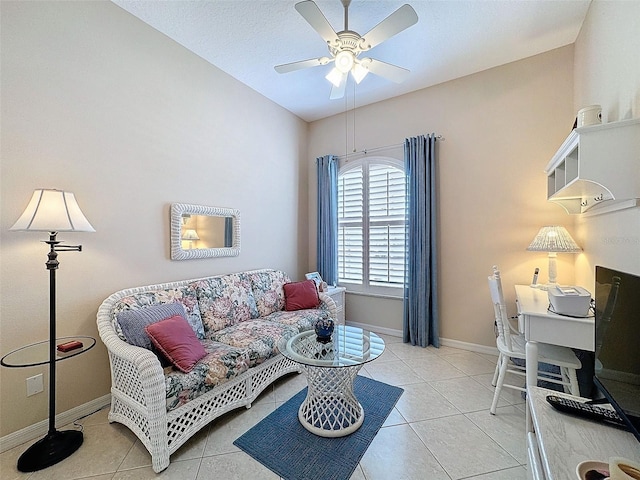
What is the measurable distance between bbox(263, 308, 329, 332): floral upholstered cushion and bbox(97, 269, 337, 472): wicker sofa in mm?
10

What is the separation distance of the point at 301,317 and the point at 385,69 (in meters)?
2.38

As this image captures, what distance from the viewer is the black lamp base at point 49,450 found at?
5.28 ft

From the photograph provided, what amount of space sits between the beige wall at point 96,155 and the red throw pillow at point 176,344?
2.22 feet

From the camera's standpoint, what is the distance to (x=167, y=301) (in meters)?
2.33

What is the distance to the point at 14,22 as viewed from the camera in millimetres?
1790

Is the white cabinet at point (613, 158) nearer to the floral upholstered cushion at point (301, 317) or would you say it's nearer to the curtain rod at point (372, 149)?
the curtain rod at point (372, 149)

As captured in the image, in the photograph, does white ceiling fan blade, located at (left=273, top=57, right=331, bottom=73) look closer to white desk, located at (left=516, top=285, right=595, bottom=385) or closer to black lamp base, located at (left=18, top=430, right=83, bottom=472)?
white desk, located at (left=516, top=285, right=595, bottom=385)

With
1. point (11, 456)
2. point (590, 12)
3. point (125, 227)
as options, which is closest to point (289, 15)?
point (125, 227)

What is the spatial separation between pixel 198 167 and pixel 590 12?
361 centimetres

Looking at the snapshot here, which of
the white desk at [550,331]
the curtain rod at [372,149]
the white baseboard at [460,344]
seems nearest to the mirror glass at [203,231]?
the curtain rod at [372,149]

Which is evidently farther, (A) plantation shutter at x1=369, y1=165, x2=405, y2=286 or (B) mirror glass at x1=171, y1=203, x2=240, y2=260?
(A) plantation shutter at x1=369, y1=165, x2=405, y2=286

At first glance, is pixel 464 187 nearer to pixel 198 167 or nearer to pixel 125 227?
pixel 198 167

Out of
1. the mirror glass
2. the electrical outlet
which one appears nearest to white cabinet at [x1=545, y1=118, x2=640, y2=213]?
the mirror glass

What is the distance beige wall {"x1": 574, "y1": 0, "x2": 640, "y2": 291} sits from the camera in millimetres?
1548
